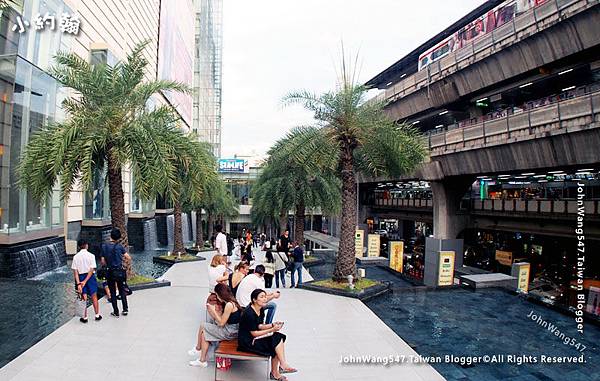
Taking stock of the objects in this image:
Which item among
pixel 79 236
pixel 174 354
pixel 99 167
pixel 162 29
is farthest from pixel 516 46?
pixel 162 29

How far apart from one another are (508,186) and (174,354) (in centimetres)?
2759

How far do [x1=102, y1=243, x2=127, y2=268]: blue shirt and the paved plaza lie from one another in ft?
3.62

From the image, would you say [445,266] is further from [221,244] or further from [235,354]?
[235,354]

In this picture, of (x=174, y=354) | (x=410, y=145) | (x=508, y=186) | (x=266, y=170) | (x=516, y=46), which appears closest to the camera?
(x=174, y=354)

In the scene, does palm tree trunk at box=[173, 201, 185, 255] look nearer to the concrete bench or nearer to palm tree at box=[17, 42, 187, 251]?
palm tree at box=[17, 42, 187, 251]

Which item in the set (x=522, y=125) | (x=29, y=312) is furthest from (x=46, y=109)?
(x=522, y=125)

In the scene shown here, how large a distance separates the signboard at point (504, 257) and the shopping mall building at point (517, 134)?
81 mm

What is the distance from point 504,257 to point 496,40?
16305mm

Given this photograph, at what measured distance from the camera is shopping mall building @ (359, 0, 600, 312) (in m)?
16.4

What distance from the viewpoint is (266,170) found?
23.7 m

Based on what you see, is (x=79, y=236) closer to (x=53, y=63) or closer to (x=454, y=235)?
(x=53, y=63)

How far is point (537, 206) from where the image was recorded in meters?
22.9

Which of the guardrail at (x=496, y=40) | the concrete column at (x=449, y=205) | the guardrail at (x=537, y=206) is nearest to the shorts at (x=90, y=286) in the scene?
the guardrail at (x=496, y=40)

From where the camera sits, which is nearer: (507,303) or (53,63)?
(507,303)
